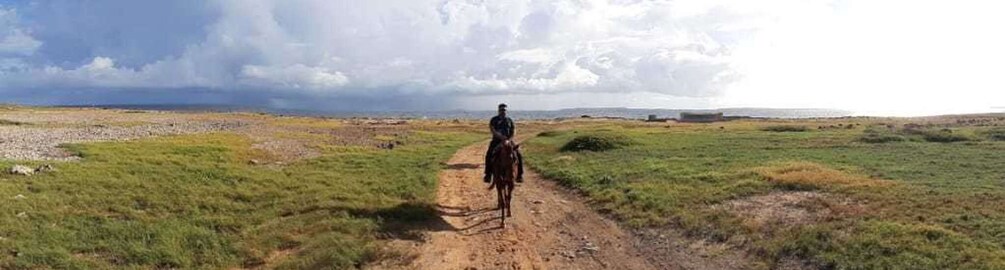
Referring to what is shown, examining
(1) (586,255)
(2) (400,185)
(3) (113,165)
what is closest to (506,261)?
(1) (586,255)

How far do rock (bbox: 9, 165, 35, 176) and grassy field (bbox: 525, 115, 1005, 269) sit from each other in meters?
17.5

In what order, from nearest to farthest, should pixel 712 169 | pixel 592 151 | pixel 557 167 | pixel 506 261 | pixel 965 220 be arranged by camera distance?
1. pixel 506 261
2. pixel 965 220
3. pixel 712 169
4. pixel 557 167
5. pixel 592 151

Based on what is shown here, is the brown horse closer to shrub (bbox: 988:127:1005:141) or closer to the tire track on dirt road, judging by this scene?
the tire track on dirt road

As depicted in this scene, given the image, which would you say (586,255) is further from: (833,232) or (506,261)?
(833,232)

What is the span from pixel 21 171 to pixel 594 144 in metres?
28.1

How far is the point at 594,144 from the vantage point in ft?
127

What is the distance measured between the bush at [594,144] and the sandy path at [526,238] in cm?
1663

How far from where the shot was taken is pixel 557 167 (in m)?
29.0

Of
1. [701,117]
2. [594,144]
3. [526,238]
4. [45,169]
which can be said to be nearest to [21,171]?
[45,169]

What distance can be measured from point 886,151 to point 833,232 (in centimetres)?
2506

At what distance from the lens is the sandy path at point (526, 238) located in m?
13.3

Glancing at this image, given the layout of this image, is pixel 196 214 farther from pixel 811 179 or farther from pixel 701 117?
pixel 701 117

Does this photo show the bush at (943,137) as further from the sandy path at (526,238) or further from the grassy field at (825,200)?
the sandy path at (526,238)

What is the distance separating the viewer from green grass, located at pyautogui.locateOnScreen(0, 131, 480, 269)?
12.9 m
